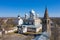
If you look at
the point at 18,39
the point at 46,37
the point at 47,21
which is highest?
the point at 47,21

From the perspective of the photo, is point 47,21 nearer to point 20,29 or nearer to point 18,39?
point 18,39

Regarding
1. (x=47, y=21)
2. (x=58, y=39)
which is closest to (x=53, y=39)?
(x=58, y=39)

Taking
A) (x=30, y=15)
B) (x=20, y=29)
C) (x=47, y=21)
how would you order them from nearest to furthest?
1. (x=47, y=21)
2. (x=20, y=29)
3. (x=30, y=15)

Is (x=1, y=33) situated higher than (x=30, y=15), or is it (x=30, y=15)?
(x=30, y=15)

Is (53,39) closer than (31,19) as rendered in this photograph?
Yes

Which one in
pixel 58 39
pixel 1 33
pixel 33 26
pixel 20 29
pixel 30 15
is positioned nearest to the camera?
pixel 58 39

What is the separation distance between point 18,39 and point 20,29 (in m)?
6.01

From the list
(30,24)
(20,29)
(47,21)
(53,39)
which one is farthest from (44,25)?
(30,24)

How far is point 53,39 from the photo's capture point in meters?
11.1

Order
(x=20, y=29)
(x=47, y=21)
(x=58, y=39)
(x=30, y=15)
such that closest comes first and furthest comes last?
(x=58, y=39) → (x=47, y=21) → (x=20, y=29) → (x=30, y=15)

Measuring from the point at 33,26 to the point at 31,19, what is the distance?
2.26 metres

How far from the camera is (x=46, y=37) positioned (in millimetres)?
13414

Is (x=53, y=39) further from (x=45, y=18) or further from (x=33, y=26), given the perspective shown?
(x=33, y=26)

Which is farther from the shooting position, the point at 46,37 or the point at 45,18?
the point at 45,18
